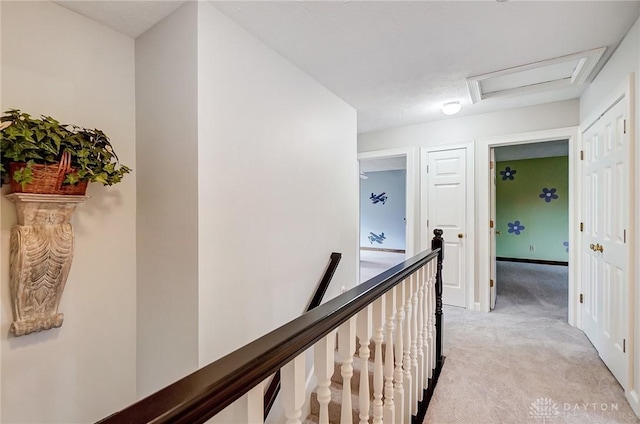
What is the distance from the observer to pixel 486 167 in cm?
344

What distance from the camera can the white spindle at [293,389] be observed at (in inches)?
27.7

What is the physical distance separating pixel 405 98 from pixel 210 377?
3.09 meters

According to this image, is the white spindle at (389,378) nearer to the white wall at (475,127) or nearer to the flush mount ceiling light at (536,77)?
the flush mount ceiling light at (536,77)

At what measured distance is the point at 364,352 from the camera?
3.51ft

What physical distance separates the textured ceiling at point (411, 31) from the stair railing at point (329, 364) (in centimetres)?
148

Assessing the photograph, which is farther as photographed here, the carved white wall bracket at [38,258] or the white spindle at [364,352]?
the carved white wall bracket at [38,258]

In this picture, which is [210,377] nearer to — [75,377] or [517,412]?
[75,377]

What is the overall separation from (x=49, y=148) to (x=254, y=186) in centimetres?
105

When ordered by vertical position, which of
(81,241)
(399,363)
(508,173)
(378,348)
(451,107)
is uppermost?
(451,107)

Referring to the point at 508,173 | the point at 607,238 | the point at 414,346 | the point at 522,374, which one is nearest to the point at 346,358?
the point at 414,346

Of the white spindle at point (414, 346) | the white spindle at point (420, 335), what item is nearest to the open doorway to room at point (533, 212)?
the white spindle at point (420, 335)

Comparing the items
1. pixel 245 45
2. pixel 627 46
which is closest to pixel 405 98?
pixel 627 46

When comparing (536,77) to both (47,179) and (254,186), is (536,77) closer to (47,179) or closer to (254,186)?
(254,186)

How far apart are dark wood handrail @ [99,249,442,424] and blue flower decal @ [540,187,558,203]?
7347mm
